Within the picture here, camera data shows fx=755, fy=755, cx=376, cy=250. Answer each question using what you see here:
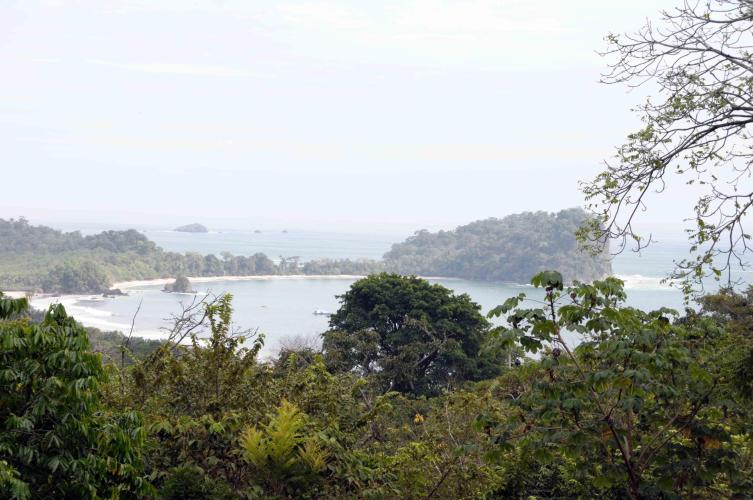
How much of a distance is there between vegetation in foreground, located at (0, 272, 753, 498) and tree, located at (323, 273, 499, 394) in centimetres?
1245

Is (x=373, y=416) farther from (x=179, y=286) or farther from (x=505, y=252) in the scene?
→ (x=505, y=252)

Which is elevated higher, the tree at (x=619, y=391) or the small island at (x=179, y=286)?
the tree at (x=619, y=391)

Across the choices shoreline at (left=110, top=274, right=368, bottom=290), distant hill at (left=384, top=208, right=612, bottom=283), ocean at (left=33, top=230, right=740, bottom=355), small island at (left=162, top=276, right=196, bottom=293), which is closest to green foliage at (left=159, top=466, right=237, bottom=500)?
ocean at (left=33, top=230, right=740, bottom=355)

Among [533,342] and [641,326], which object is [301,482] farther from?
[641,326]

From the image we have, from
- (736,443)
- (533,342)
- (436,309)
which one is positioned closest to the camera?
(533,342)

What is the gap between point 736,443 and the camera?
4875mm

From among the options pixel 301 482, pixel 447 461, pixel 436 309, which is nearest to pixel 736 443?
pixel 447 461

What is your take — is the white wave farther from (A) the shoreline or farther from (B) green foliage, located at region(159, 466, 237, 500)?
(B) green foliage, located at region(159, 466, 237, 500)

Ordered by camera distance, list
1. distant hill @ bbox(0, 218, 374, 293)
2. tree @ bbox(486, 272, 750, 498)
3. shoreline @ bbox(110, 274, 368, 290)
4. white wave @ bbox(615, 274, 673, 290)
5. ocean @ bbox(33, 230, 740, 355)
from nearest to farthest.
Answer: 1. tree @ bbox(486, 272, 750, 498)
2. ocean @ bbox(33, 230, 740, 355)
3. distant hill @ bbox(0, 218, 374, 293)
4. shoreline @ bbox(110, 274, 368, 290)
5. white wave @ bbox(615, 274, 673, 290)

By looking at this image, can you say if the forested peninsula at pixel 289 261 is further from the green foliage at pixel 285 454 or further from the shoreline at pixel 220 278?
the green foliage at pixel 285 454

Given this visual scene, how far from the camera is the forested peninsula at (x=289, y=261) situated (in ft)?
248

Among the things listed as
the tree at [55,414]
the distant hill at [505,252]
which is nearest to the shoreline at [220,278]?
the distant hill at [505,252]

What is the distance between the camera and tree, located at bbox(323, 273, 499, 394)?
19.1m

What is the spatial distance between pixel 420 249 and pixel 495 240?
47.9 ft
